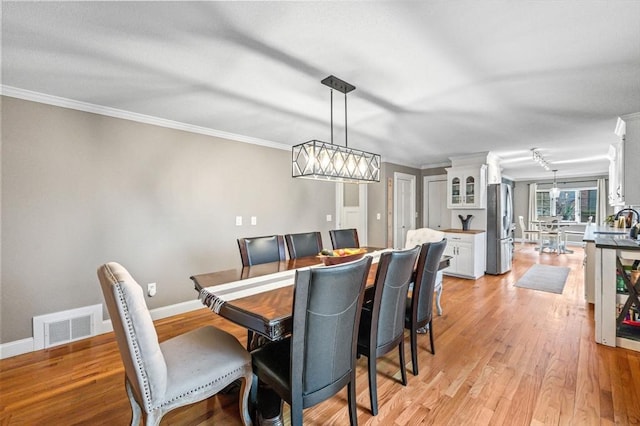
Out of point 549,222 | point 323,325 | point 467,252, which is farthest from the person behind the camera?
point 549,222

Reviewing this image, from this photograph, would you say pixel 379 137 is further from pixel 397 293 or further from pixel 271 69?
pixel 397 293

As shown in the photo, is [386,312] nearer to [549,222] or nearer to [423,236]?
[423,236]

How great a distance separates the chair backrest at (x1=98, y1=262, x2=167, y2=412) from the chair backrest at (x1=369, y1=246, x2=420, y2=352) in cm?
114

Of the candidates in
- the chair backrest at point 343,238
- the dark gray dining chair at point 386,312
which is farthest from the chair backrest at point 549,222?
the dark gray dining chair at point 386,312

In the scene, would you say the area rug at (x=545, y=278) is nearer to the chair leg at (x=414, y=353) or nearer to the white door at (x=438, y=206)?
the white door at (x=438, y=206)

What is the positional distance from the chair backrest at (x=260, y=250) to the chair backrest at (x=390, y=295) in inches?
49.1

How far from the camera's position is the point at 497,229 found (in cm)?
506

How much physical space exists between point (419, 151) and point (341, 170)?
2.80 meters

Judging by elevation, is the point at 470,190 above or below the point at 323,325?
above

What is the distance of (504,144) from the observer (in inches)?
171

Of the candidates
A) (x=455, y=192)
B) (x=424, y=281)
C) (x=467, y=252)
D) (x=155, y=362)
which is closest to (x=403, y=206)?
(x=455, y=192)

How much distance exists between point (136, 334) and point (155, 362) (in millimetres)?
160

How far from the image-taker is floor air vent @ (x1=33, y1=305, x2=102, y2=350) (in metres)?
2.51

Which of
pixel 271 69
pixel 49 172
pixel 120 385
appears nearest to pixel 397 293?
pixel 271 69
